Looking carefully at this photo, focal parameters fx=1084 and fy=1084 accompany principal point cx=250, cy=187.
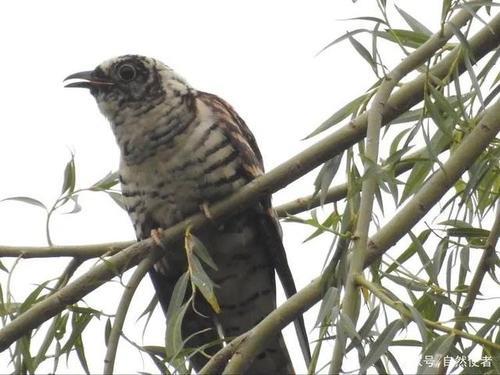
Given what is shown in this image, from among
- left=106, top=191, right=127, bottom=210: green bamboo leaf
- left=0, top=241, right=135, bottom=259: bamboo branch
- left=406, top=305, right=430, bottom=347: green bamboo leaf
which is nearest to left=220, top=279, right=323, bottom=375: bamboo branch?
left=406, top=305, right=430, bottom=347: green bamboo leaf

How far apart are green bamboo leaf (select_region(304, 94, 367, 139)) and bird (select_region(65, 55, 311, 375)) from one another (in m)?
0.78

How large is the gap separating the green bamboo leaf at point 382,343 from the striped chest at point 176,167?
4.79ft

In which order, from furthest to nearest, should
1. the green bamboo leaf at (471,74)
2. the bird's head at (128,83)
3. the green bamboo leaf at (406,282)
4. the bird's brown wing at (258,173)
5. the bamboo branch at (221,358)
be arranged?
the bird's head at (128,83)
the bird's brown wing at (258,173)
the green bamboo leaf at (406,282)
the green bamboo leaf at (471,74)
the bamboo branch at (221,358)

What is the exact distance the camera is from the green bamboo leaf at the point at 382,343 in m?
2.56

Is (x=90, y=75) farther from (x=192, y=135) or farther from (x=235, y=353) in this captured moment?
(x=235, y=353)

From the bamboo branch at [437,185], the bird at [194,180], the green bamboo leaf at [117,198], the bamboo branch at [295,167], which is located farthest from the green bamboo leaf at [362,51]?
the green bamboo leaf at [117,198]

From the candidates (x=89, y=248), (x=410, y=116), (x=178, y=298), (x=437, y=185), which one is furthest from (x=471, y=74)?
(x=89, y=248)

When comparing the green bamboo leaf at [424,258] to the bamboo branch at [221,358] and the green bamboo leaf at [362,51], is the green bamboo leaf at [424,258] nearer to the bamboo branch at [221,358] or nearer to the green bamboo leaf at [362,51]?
the green bamboo leaf at [362,51]

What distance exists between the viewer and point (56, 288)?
11.0 feet

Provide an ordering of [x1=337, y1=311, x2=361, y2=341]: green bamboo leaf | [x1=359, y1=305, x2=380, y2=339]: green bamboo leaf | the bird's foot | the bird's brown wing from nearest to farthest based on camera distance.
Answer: [x1=337, y1=311, x2=361, y2=341]: green bamboo leaf < [x1=359, y1=305, x2=380, y2=339]: green bamboo leaf < the bird's foot < the bird's brown wing

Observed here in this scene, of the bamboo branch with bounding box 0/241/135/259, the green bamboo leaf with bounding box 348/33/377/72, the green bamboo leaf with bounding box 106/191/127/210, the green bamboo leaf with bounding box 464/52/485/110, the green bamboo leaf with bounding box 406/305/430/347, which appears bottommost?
the green bamboo leaf with bounding box 406/305/430/347

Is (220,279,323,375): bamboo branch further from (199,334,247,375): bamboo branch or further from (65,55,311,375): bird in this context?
(65,55,311,375): bird

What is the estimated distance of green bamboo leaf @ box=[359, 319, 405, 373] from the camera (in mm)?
2559

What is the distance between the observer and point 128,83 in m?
4.45
